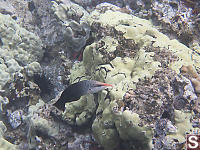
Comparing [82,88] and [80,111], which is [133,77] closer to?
[82,88]

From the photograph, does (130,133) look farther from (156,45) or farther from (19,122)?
(19,122)

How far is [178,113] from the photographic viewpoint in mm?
2506

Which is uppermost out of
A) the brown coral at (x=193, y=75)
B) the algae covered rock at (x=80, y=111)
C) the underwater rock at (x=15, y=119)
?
the brown coral at (x=193, y=75)

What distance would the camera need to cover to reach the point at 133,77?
8.63 ft

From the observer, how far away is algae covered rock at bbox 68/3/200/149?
2.22 m

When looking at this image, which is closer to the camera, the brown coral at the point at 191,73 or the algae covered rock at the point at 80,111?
the brown coral at the point at 191,73

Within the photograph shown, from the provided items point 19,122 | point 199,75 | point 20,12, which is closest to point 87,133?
point 19,122

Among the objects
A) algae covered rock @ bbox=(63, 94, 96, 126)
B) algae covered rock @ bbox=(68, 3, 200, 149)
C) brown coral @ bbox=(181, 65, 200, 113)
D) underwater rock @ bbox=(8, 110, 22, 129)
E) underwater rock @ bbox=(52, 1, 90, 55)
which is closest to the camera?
algae covered rock @ bbox=(68, 3, 200, 149)

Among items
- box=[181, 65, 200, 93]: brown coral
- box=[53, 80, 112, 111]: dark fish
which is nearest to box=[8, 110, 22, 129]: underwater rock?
box=[53, 80, 112, 111]: dark fish

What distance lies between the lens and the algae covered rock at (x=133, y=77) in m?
2.22

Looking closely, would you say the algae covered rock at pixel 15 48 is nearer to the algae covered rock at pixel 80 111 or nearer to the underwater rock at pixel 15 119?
the underwater rock at pixel 15 119

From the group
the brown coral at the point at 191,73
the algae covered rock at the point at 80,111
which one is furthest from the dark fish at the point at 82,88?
the brown coral at the point at 191,73

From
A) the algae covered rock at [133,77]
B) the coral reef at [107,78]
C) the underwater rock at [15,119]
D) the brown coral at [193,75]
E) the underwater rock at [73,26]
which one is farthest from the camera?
the underwater rock at [73,26]

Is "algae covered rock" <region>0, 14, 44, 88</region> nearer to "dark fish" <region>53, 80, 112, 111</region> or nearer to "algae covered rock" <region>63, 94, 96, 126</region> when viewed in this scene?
"algae covered rock" <region>63, 94, 96, 126</region>
